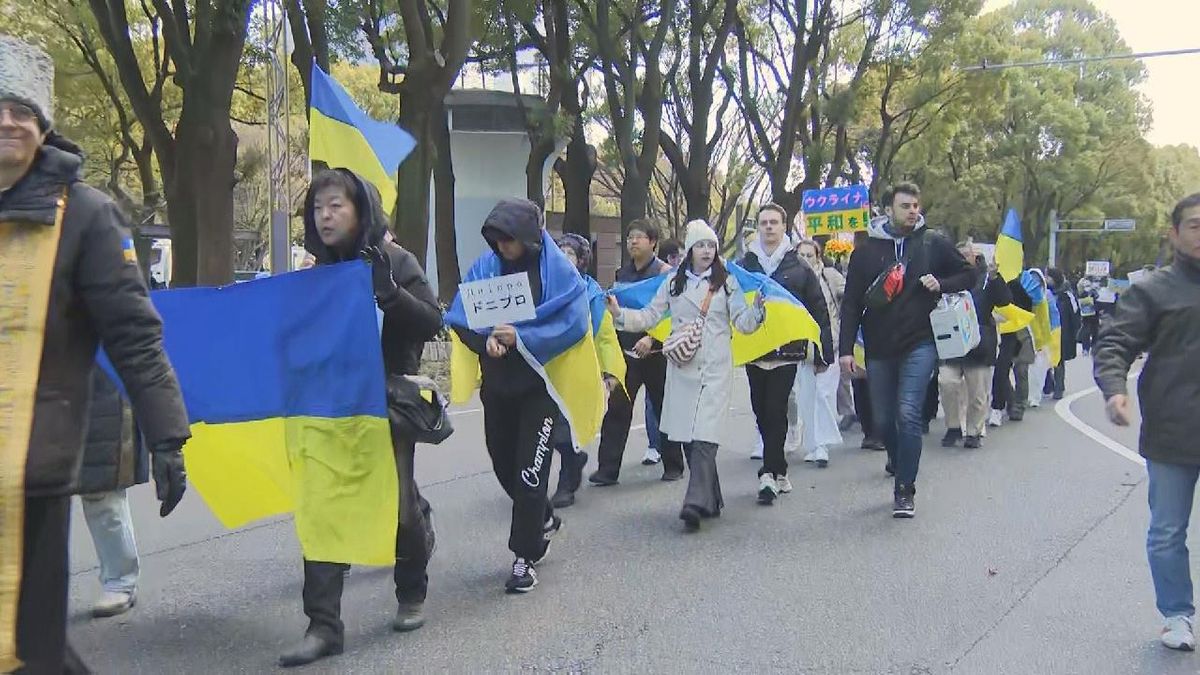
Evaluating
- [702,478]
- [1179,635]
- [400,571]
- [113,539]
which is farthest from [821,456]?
[113,539]

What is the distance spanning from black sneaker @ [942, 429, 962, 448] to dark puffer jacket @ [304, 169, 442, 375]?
263 inches

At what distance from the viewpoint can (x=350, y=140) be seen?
179 inches

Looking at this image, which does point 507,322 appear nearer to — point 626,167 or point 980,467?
point 980,467

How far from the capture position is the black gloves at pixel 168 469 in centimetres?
279

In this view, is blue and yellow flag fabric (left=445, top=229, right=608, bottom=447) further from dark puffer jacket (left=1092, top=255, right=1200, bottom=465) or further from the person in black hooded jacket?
dark puffer jacket (left=1092, top=255, right=1200, bottom=465)

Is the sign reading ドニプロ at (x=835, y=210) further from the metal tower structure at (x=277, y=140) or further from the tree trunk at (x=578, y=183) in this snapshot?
the metal tower structure at (x=277, y=140)

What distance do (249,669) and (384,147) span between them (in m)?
2.12

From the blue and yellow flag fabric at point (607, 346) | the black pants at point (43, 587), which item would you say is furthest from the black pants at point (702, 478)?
the black pants at point (43, 587)

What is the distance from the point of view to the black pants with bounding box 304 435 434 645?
13.9 ft

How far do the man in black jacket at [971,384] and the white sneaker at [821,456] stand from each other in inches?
65.6

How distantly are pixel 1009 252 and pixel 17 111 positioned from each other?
9.96 metres

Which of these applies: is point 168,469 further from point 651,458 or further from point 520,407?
point 651,458

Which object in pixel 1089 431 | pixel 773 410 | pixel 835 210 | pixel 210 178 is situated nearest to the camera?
pixel 773 410

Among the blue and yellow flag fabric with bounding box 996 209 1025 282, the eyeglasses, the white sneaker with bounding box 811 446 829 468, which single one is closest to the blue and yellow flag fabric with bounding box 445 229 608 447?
the eyeglasses
